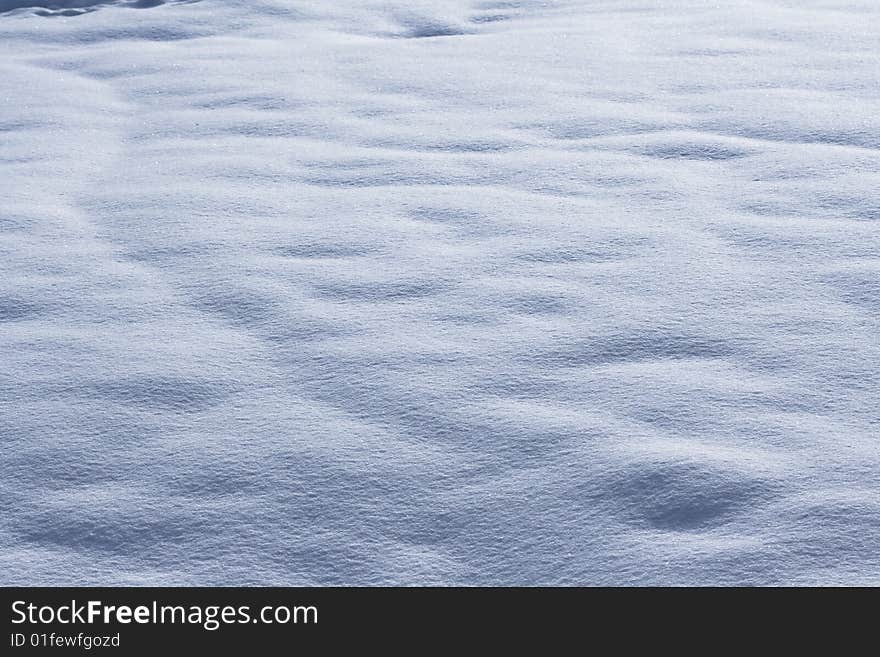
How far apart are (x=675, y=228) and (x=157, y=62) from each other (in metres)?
1.92

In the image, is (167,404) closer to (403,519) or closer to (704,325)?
(403,519)

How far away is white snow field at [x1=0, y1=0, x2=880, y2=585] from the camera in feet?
4.67

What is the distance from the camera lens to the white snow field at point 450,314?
4.67 ft

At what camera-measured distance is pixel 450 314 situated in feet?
6.52

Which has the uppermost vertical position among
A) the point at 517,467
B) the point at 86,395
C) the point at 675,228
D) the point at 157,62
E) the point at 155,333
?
the point at 157,62

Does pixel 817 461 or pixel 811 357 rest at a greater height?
pixel 811 357

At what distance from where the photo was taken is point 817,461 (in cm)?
150

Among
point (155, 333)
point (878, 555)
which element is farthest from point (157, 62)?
point (878, 555)
